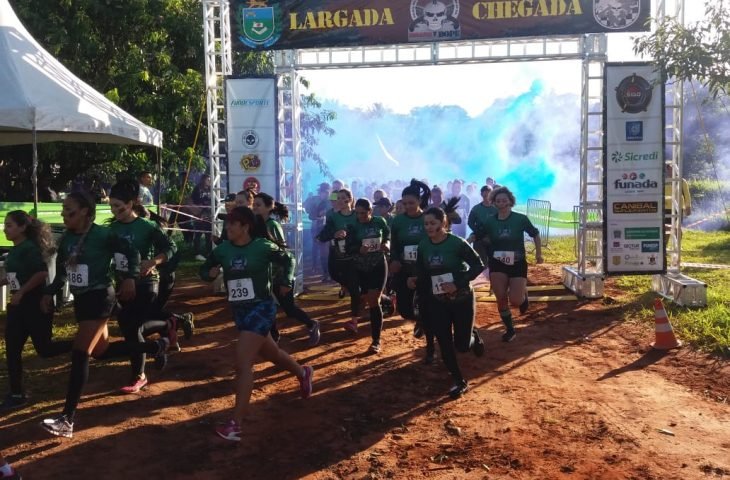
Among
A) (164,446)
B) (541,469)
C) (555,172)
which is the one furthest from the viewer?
(555,172)

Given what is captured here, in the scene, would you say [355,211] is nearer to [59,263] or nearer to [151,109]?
[59,263]

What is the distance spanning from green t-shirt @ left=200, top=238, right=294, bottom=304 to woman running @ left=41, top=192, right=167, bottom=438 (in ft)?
2.53

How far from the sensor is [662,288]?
36.6ft

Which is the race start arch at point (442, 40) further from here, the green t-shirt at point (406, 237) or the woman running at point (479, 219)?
the green t-shirt at point (406, 237)

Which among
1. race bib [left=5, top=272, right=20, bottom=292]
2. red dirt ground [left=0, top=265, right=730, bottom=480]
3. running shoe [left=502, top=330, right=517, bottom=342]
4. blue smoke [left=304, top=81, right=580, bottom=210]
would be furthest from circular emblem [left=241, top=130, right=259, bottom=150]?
blue smoke [left=304, top=81, right=580, bottom=210]

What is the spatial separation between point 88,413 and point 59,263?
4.42ft

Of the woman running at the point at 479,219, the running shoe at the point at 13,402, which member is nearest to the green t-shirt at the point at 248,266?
the running shoe at the point at 13,402

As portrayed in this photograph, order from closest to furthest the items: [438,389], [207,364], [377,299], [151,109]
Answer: [438,389] → [207,364] → [377,299] → [151,109]

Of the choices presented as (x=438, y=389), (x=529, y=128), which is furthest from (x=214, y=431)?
(x=529, y=128)

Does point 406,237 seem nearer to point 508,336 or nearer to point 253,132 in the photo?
point 508,336

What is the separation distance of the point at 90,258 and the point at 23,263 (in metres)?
0.85

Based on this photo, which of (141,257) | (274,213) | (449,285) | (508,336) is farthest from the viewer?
(508,336)

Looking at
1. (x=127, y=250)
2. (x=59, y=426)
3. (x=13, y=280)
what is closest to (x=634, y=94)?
(x=127, y=250)

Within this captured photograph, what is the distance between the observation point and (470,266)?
249 inches
